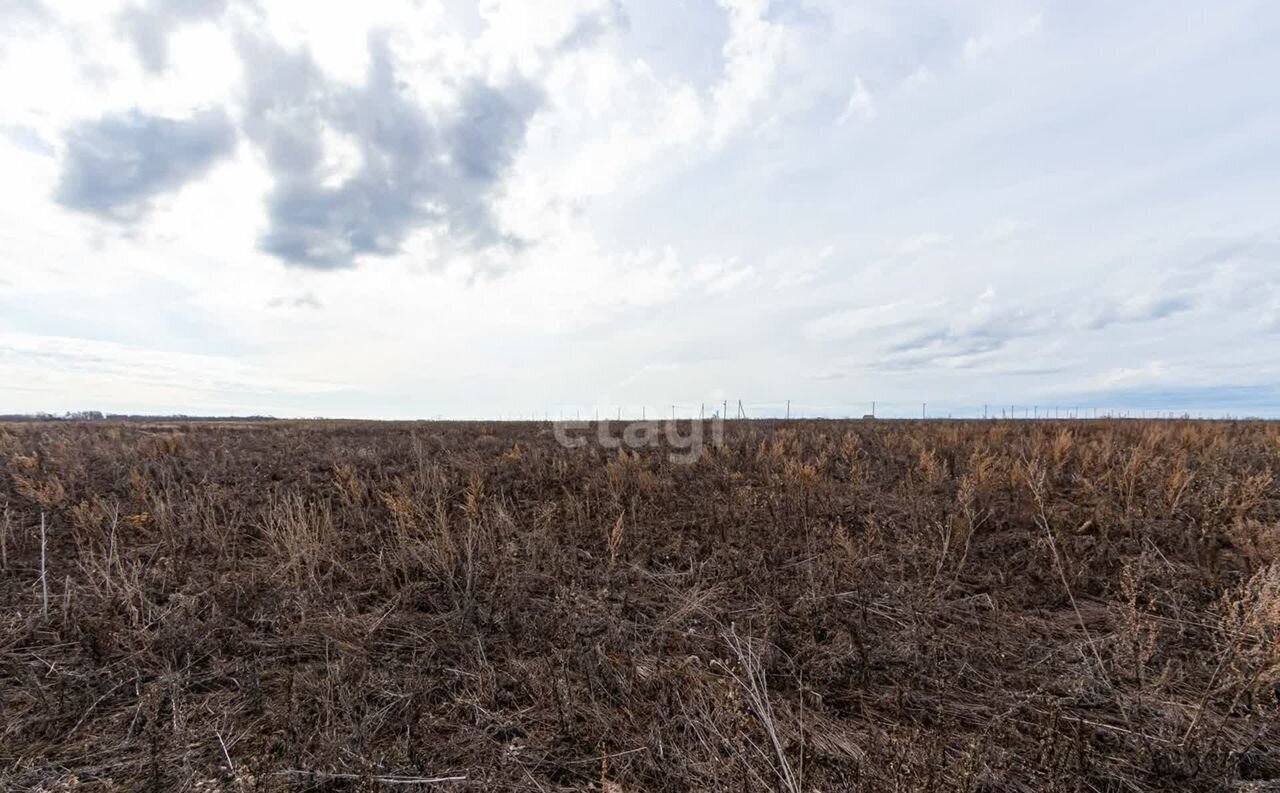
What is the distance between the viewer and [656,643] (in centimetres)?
337

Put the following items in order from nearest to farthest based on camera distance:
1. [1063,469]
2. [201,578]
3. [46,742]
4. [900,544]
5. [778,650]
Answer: [46,742] < [778,650] < [201,578] < [900,544] < [1063,469]

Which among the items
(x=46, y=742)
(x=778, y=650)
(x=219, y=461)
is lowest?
(x=46, y=742)

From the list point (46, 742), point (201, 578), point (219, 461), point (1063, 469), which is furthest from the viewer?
point (219, 461)

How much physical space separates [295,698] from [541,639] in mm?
1317

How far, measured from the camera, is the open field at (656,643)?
7.41 feet

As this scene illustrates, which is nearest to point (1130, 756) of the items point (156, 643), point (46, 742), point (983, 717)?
point (983, 717)

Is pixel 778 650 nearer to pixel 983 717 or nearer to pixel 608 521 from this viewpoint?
pixel 983 717

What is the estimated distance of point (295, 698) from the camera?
2.77 meters

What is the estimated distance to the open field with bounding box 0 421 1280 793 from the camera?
89.0 inches

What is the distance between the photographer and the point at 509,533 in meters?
5.36

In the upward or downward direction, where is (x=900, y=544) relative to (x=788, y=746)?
upward

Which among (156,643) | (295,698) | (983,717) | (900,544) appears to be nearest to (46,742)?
(156,643)

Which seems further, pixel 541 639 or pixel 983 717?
pixel 541 639

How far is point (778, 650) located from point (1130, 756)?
5.18 feet
